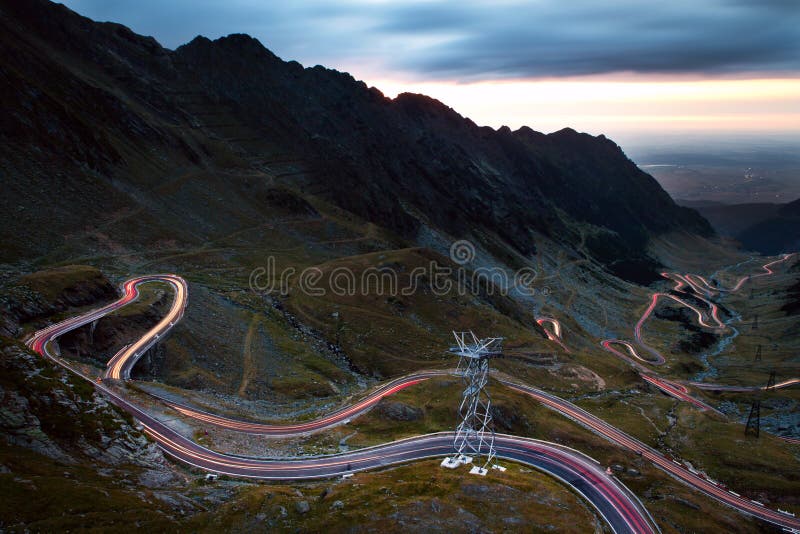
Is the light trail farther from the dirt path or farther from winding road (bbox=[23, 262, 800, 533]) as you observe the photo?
the dirt path

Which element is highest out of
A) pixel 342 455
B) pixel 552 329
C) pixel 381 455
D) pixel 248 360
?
pixel 248 360

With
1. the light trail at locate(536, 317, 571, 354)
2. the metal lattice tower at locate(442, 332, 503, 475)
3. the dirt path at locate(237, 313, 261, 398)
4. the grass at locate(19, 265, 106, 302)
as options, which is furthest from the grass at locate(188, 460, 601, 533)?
the light trail at locate(536, 317, 571, 354)

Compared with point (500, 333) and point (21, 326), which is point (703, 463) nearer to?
point (500, 333)

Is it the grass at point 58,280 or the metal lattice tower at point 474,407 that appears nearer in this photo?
the metal lattice tower at point 474,407

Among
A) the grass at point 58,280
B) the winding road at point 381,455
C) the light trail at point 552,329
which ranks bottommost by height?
the light trail at point 552,329

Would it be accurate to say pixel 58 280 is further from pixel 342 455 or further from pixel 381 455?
pixel 381 455

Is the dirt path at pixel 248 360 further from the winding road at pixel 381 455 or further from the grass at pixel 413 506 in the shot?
the grass at pixel 413 506

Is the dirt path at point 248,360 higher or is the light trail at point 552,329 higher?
the dirt path at point 248,360

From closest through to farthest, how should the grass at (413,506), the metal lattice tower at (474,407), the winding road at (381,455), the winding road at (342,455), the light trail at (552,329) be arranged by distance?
the grass at (413,506), the winding road at (342,455), the winding road at (381,455), the metal lattice tower at (474,407), the light trail at (552,329)

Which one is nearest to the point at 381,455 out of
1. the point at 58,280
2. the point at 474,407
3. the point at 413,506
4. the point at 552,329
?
the point at 474,407

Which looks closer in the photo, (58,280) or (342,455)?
(342,455)

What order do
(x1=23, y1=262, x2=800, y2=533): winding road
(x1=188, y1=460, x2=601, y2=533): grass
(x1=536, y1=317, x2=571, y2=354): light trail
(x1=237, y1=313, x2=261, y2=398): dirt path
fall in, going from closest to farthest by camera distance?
(x1=188, y1=460, x2=601, y2=533): grass
(x1=23, y1=262, x2=800, y2=533): winding road
(x1=237, y1=313, x2=261, y2=398): dirt path
(x1=536, y1=317, x2=571, y2=354): light trail

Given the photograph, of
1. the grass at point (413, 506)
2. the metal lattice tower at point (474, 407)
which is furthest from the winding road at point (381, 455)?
the grass at point (413, 506)

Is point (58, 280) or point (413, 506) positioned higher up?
point (58, 280)
